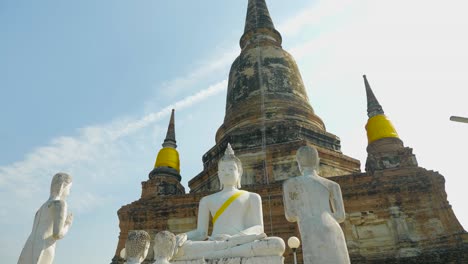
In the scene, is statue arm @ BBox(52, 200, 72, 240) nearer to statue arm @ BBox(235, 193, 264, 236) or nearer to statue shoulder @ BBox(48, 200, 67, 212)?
statue shoulder @ BBox(48, 200, 67, 212)

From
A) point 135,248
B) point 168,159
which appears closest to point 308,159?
point 135,248

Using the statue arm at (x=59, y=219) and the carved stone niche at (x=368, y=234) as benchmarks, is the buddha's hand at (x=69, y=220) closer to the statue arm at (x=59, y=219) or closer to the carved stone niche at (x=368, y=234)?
the statue arm at (x=59, y=219)

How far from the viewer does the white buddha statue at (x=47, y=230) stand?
5.06 metres

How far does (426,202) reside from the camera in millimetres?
10500

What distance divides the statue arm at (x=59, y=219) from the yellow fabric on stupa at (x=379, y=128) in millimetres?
10674

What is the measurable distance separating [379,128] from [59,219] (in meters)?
11.2

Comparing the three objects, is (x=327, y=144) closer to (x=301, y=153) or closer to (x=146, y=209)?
(x=146, y=209)

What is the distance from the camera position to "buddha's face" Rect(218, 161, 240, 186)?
592 cm

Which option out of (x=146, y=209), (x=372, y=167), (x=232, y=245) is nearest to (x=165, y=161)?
(x=146, y=209)

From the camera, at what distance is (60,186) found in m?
5.71

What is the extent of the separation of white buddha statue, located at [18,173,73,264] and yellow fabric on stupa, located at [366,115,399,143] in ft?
35.1

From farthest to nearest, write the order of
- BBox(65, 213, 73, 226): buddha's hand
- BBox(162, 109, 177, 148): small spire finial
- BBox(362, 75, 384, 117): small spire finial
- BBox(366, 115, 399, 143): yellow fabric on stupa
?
BBox(162, 109, 177, 148): small spire finial < BBox(362, 75, 384, 117): small spire finial < BBox(366, 115, 399, 143): yellow fabric on stupa < BBox(65, 213, 73, 226): buddha's hand

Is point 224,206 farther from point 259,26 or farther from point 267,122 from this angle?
point 259,26

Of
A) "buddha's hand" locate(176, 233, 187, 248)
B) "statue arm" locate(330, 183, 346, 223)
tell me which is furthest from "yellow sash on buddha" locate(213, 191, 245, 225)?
"statue arm" locate(330, 183, 346, 223)
